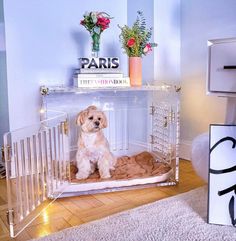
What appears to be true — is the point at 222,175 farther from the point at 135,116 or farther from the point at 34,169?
the point at 135,116

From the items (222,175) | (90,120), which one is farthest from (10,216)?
(222,175)

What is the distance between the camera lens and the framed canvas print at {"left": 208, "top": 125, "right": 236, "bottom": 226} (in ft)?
3.40

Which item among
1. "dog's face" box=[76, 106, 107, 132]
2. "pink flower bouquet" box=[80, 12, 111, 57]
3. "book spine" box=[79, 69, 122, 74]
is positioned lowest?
"dog's face" box=[76, 106, 107, 132]

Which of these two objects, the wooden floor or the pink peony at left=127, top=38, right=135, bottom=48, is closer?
the wooden floor

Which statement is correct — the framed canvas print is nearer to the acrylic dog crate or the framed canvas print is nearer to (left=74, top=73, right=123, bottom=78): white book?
the acrylic dog crate

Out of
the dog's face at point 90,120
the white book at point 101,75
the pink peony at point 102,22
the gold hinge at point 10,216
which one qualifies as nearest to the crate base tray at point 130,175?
the dog's face at point 90,120

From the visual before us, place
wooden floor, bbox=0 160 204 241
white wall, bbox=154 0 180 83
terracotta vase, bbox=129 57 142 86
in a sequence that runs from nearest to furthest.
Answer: wooden floor, bbox=0 160 204 241, terracotta vase, bbox=129 57 142 86, white wall, bbox=154 0 180 83

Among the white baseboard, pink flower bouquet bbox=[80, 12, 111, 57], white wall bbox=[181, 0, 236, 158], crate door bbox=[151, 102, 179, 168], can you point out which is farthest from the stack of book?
the white baseboard

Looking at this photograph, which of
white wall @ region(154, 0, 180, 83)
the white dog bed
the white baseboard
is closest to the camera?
the white dog bed

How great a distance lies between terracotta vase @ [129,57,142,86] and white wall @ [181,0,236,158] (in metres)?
0.43

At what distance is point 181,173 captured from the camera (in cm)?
172

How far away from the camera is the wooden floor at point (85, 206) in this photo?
1102 millimetres

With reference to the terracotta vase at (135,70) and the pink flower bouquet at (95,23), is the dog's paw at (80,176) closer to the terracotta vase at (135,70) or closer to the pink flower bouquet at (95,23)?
the terracotta vase at (135,70)

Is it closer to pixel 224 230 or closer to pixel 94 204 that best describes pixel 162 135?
pixel 94 204
